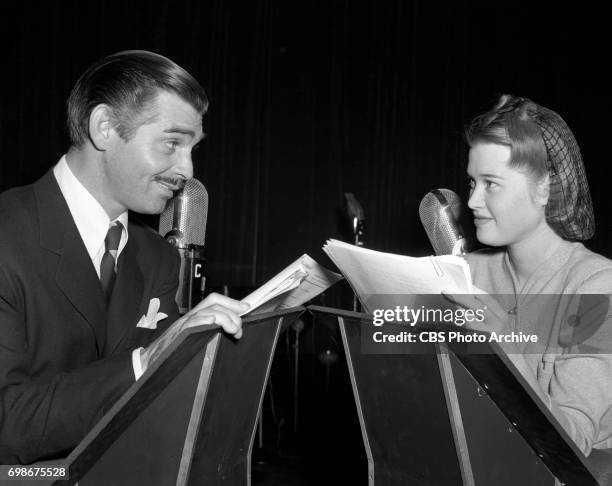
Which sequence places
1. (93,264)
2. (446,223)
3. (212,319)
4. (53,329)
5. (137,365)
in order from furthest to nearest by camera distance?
1. (446,223)
2. (93,264)
3. (53,329)
4. (137,365)
5. (212,319)

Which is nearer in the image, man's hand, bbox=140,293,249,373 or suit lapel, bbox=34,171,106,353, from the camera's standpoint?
man's hand, bbox=140,293,249,373

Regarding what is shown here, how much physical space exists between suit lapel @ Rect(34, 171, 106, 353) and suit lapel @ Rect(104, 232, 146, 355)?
0.12 feet

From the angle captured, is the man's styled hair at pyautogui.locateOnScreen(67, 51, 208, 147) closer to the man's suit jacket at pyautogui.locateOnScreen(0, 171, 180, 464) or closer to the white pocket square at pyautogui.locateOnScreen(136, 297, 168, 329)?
the man's suit jacket at pyautogui.locateOnScreen(0, 171, 180, 464)

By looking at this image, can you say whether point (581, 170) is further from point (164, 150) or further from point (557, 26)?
point (557, 26)

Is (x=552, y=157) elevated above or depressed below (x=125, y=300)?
above

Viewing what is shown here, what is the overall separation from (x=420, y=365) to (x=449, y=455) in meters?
0.17

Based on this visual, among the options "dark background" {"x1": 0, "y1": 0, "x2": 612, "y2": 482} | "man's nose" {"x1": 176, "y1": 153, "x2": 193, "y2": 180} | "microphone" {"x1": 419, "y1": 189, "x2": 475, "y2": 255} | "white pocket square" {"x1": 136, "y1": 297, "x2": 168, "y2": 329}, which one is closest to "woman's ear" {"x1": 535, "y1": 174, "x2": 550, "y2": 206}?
"microphone" {"x1": 419, "y1": 189, "x2": 475, "y2": 255}

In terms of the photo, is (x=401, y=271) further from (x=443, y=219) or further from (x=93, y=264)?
(x=443, y=219)

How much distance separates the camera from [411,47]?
21.8 ft

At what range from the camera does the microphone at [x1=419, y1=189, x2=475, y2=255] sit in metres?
2.57

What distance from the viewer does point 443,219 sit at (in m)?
2.60

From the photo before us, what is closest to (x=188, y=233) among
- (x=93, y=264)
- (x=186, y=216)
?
(x=186, y=216)

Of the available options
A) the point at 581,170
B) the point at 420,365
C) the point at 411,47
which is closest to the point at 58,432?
the point at 420,365

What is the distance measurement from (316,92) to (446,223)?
157 inches
